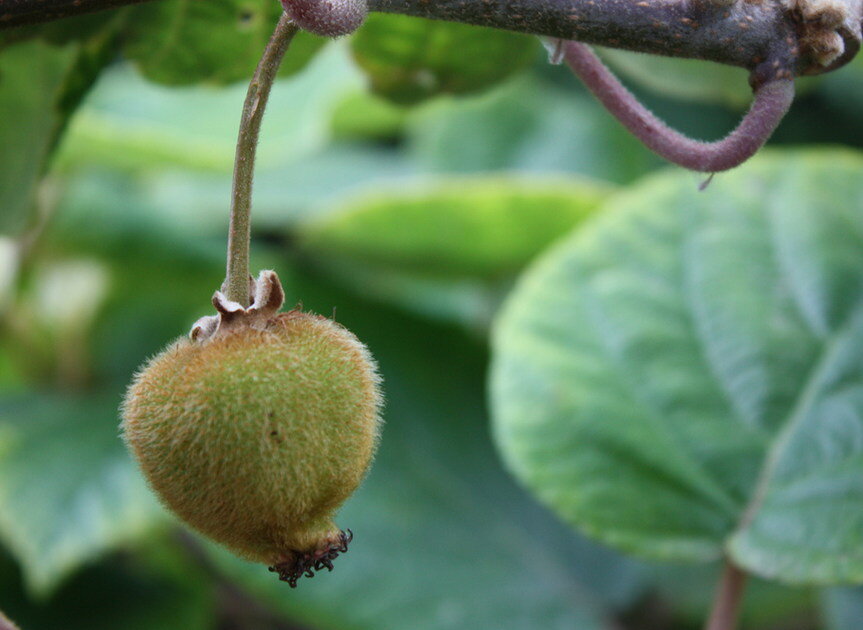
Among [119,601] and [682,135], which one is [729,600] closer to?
[682,135]

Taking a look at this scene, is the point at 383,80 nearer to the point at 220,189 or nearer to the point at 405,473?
the point at 405,473

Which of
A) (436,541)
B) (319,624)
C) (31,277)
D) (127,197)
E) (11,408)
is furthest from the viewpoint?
(127,197)

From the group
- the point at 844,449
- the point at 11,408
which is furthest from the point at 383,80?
the point at 11,408

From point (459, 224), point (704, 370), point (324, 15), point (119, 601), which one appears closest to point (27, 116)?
point (324, 15)

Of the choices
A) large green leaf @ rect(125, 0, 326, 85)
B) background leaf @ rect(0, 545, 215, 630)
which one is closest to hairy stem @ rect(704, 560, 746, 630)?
large green leaf @ rect(125, 0, 326, 85)

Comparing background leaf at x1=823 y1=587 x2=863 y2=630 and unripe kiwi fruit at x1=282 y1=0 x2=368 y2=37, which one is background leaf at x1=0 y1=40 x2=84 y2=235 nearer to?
unripe kiwi fruit at x1=282 y1=0 x2=368 y2=37

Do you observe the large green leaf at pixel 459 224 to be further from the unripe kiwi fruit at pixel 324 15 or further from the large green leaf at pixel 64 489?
the unripe kiwi fruit at pixel 324 15
